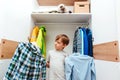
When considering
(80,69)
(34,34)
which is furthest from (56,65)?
(34,34)

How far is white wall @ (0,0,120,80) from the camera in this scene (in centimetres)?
119

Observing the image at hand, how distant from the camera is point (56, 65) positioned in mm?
1614

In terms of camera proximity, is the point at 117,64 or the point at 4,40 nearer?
the point at 117,64

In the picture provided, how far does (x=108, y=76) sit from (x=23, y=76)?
705 mm

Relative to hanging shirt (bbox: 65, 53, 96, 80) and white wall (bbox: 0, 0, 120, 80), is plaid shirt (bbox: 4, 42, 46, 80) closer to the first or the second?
white wall (bbox: 0, 0, 120, 80)

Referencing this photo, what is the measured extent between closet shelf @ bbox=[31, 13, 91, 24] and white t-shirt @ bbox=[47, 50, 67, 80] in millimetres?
544

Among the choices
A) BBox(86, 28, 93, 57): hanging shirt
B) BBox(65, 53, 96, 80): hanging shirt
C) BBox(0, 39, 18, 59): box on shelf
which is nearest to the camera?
BBox(0, 39, 18, 59): box on shelf

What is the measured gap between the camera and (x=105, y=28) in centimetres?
137

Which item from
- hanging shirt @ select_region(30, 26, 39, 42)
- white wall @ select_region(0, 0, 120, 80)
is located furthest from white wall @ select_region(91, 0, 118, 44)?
hanging shirt @ select_region(30, 26, 39, 42)

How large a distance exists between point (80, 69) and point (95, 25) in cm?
55

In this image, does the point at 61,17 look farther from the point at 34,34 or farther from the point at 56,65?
the point at 56,65

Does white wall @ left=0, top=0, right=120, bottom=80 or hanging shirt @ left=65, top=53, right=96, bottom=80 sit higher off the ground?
white wall @ left=0, top=0, right=120, bottom=80

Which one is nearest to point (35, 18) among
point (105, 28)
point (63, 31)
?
point (63, 31)

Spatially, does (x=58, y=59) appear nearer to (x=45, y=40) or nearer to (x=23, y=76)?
(x=23, y=76)
